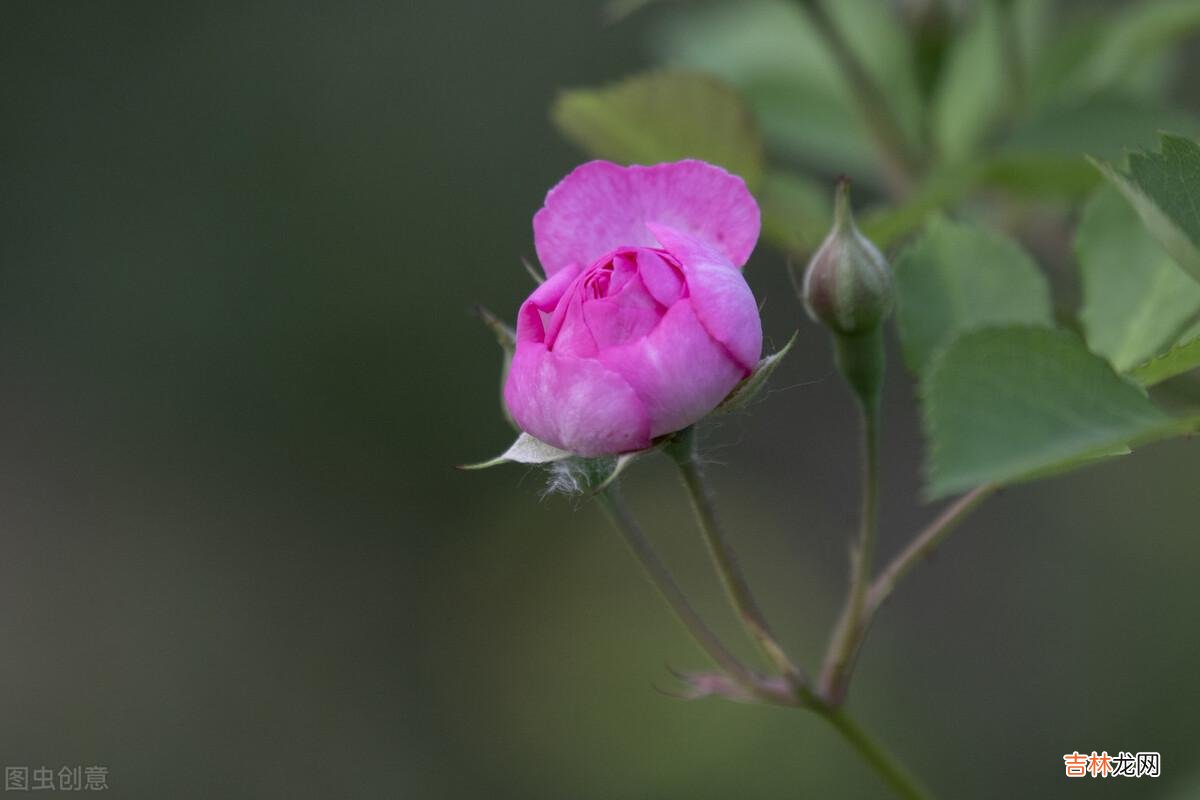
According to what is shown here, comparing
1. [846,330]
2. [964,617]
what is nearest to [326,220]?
[964,617]

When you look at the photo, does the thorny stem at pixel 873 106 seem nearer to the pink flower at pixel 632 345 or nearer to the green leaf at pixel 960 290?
the green leaf at pixel 960 290

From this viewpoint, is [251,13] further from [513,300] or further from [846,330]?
[846,330]

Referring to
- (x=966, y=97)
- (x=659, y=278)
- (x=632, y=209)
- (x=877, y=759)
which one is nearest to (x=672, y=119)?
(x=632, y=209)

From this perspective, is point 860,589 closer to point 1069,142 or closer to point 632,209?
point 632,209

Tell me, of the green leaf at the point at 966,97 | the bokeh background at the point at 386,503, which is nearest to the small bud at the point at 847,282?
the green leaf at the point at 966,97

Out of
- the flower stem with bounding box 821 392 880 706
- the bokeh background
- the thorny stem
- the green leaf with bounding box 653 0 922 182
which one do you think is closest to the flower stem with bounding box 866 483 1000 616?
the flower stem with bounding box 821 392 880 706

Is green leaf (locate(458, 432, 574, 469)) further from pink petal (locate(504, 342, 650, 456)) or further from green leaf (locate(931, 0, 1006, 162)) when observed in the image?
green leaf (locate(931, 0, 1006, 162))
